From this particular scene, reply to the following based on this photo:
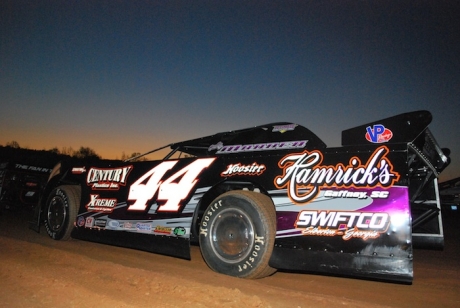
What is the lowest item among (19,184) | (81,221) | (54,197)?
(81,221)

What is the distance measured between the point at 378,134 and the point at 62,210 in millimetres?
5330

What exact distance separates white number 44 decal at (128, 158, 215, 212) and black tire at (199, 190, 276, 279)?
1.72 ft

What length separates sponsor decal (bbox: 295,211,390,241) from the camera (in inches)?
129

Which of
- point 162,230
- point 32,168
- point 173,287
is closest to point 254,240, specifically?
point 173,287

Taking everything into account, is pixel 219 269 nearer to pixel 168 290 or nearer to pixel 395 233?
pixel 168 290

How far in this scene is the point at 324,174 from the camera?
3639mm

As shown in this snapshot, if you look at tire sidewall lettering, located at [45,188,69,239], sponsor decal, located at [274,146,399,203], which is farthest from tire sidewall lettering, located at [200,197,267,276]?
tire sidewall lettering, located at [45,188,69,239]

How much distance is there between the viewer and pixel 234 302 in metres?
3.15

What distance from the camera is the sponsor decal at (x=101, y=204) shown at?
5.46 metres

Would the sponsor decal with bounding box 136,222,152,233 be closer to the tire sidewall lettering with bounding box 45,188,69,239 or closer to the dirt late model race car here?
the dirt late model race car

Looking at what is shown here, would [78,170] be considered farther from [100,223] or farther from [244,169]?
[244,169]

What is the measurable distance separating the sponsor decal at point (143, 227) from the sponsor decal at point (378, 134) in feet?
9.93

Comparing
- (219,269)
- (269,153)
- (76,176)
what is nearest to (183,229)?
(219,269)

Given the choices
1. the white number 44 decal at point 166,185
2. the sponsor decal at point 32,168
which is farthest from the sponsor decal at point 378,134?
the sponsor decal at point 32,168
